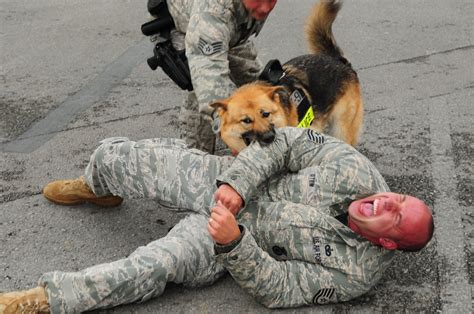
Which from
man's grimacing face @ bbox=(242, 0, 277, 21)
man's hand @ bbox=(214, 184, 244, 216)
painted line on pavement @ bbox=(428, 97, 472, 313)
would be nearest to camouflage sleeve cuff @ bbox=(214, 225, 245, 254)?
man's hand @ bbox=(214, 184, 244, 216)

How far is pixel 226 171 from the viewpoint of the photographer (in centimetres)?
274

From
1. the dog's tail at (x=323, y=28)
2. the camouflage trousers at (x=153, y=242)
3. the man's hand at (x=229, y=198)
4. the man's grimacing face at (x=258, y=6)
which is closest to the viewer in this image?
the camouflage trousers at (x=153, y=242)

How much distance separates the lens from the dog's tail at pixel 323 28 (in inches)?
162

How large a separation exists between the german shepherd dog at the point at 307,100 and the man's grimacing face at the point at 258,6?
1.25 feet

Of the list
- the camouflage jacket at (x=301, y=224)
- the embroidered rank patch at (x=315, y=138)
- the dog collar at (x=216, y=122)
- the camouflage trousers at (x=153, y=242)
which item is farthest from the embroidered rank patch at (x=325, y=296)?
the dog collar at (x=216, y=122)

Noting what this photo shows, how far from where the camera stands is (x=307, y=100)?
3654mm

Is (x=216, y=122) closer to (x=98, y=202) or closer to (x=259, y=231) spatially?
(x=259, y=231)

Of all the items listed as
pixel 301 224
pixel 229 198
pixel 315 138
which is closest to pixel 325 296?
pixel 301 224

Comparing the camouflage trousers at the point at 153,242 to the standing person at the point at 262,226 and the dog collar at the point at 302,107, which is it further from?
the dog collar at the point at 302,107

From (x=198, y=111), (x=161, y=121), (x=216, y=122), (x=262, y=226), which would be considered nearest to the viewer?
(x=262, y=226)

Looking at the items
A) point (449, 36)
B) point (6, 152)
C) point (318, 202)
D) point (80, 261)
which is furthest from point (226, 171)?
point (449, 36)

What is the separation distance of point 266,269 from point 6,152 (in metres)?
2.47

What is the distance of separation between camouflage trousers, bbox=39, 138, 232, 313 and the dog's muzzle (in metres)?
0.14

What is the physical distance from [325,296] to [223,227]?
1.93 ft
